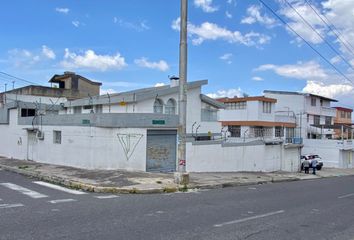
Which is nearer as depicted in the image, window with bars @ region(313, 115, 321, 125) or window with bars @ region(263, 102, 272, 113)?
window with bars @ region(263, 102, 272, 113)

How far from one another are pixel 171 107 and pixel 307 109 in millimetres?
34955

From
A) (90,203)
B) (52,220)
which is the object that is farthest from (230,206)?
(52,220)

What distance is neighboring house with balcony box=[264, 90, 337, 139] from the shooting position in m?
56.4

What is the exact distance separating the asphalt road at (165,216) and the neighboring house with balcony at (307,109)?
44624mm

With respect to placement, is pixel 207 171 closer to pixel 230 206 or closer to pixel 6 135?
pixel 230 206

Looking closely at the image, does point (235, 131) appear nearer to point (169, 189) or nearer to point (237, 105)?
point (237, 105)

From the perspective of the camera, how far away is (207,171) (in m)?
23.0

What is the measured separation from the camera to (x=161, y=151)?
20547mm

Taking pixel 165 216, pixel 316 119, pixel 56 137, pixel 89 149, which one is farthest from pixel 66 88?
pixel 165 216

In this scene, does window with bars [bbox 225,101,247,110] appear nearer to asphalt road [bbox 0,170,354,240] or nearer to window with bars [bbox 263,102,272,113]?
window with bars [bbox 263,102,272,113]

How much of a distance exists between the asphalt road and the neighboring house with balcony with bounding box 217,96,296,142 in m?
34.6

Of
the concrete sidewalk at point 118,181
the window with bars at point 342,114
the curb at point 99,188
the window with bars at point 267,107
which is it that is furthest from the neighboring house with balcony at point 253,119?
the curb at point 99,188

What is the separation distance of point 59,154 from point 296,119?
4032 cm

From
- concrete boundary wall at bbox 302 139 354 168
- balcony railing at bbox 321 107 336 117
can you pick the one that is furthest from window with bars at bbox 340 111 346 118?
concrete boundary wall at bbox 302 139 354 168
